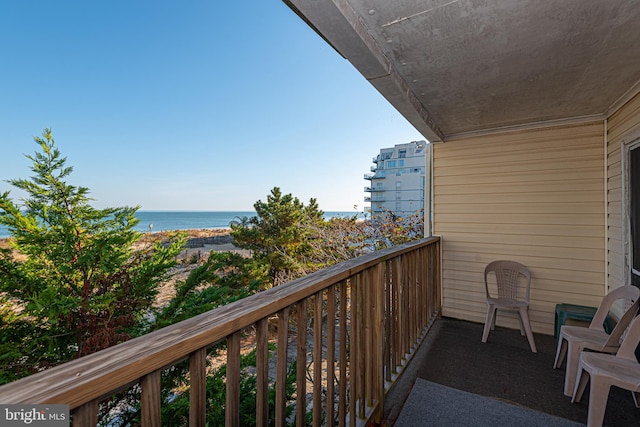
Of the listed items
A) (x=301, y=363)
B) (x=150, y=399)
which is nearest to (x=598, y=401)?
(x=301, y=363)

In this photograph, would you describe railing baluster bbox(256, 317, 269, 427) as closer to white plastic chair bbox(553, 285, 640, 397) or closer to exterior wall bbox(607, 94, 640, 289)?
white plastic chair bbox(553, 285, 640, 397)

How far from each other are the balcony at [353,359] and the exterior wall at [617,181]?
100cm

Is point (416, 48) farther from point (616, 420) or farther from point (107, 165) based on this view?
point (107, 165)

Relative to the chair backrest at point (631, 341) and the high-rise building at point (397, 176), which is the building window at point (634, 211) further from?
the high-rise building at point (397, 176)

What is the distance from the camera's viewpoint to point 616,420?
1.88 meters

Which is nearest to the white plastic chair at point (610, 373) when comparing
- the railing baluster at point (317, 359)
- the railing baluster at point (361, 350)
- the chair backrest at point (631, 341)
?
the chair backrest at point (631, 341)

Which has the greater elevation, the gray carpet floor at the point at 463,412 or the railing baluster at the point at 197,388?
the railing baluster at the point at 197,388

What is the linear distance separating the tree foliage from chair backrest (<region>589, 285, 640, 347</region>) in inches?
151

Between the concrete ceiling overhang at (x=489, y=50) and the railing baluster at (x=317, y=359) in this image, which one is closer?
the railing baluster at (x=317, y=359)

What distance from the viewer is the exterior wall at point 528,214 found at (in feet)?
9.95

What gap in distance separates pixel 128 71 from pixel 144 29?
15.3 ft

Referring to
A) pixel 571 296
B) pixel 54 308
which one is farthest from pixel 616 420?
pixel 54 308

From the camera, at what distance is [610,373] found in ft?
5.29

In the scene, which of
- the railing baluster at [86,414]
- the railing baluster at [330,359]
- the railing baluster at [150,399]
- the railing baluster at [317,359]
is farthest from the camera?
the railing baluster at [330,359]
